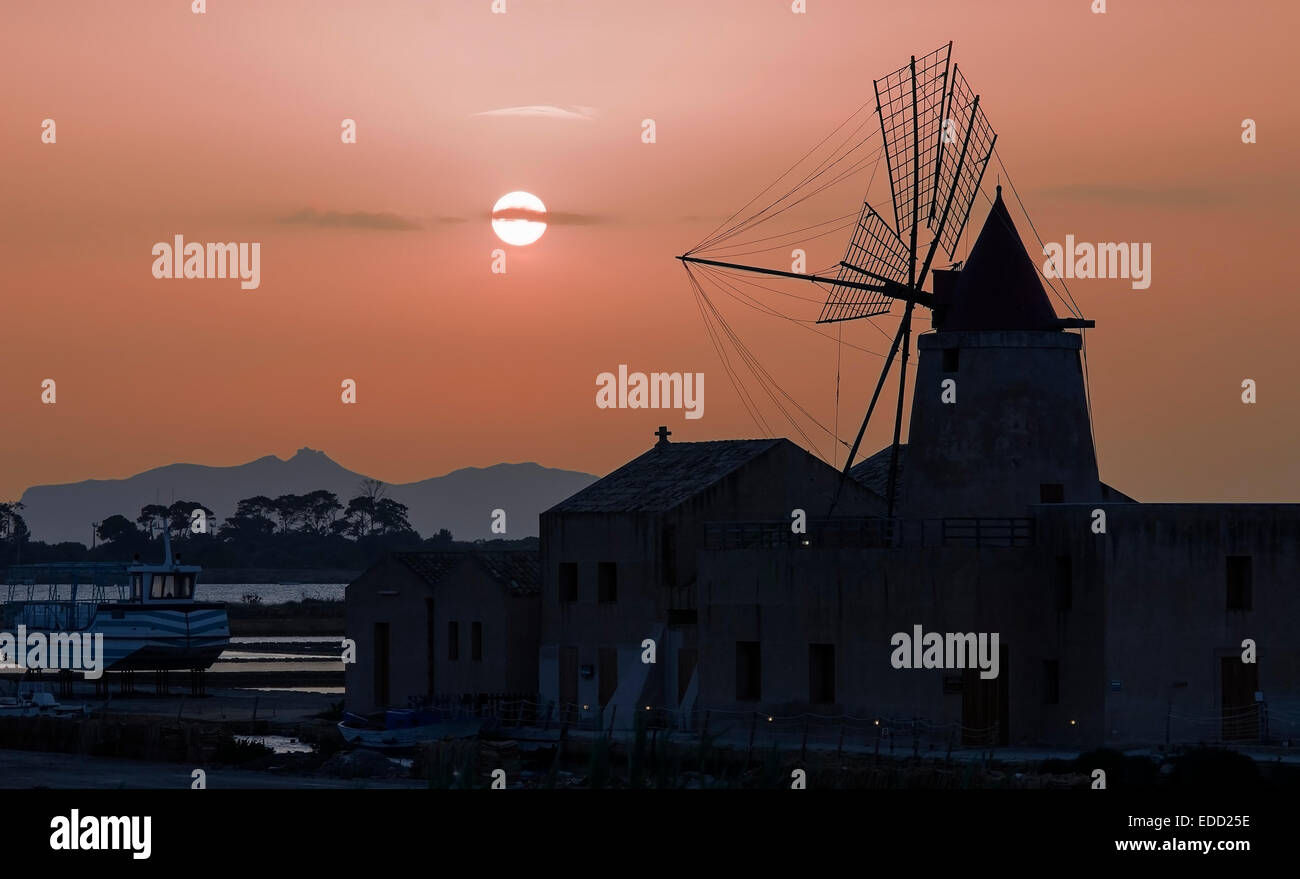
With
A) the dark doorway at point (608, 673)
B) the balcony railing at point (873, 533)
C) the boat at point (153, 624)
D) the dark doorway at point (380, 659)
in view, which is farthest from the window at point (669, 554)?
the boat at point (153, 624)

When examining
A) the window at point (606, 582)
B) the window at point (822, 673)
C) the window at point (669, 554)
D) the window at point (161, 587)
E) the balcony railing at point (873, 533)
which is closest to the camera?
the balcony railing at point (873, 533)

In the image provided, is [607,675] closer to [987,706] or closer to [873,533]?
[873,533]

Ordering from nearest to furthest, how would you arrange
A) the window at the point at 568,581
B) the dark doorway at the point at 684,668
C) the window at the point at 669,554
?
the dark doorway at the point at 684,668, the window at the point at 669,554, the window at the point at 568,581

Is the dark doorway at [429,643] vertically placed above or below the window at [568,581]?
below

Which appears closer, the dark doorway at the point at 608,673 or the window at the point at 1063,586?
the window at the point at 1063,586

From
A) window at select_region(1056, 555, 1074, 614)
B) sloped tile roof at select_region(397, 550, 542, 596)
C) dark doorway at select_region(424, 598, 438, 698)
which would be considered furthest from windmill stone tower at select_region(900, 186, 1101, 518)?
dark doorway at select_region(424, 598, 438, 698)

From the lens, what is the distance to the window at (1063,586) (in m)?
37.8

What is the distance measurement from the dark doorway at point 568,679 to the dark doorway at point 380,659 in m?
5.84

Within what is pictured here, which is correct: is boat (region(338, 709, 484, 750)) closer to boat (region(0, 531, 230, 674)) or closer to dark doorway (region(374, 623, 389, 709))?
dark doorway (region(374, 623, 389, 709))

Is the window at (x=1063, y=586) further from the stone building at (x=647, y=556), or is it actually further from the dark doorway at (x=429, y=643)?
the dark doorway at (x=429, y=643)

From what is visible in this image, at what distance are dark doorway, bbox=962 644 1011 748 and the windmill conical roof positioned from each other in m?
6.63

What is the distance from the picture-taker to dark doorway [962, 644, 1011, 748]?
37.3 m

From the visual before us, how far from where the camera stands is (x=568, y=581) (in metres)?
45.8
